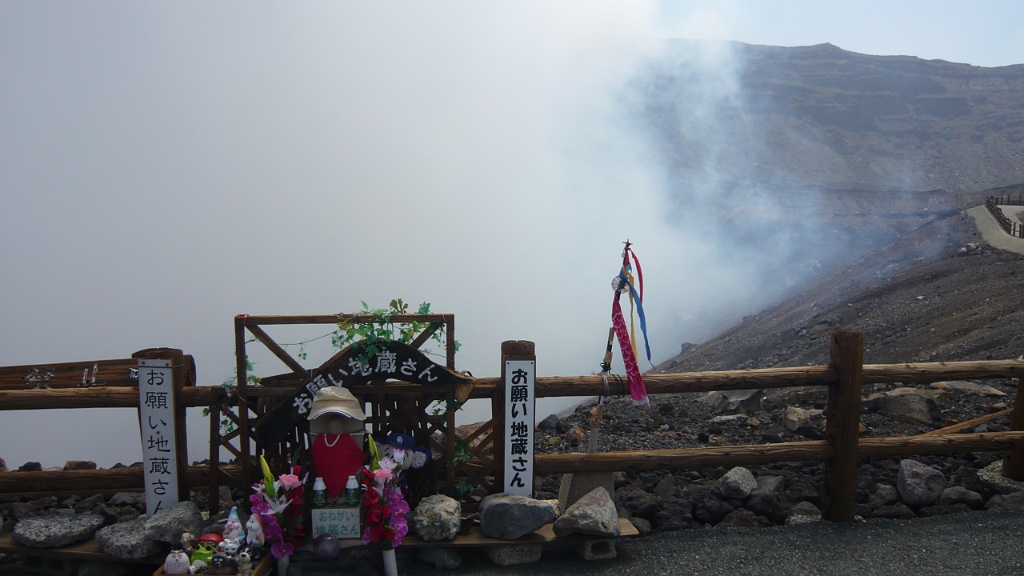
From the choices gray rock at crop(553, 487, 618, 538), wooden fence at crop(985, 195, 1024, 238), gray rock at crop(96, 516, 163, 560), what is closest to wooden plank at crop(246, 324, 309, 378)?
gray rock at crop(96, 516, 163, 560)

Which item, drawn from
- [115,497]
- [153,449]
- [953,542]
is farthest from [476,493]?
[953,542]

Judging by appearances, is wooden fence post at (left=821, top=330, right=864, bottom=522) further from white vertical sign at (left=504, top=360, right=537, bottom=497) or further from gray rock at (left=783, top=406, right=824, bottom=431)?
gray rock at (left=783, top=406, right=824, bottom=431)

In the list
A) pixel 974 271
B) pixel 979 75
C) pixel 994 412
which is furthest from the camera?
pixel 979 75

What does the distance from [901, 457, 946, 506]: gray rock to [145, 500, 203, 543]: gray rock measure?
13.7 ft

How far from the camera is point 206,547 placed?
3512 mm

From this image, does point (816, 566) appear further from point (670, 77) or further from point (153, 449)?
point (670, 77)

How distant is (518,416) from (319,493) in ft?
3.58

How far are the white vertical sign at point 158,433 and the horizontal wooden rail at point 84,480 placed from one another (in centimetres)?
10

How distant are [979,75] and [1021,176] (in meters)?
23.6

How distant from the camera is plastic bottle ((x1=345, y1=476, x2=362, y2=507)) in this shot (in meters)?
3.69

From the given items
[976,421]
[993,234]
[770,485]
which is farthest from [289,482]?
[993,234]

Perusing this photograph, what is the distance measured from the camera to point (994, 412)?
610 cm

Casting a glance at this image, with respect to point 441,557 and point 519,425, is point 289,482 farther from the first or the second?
point 519,425

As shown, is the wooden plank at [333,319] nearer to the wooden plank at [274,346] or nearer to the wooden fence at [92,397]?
the wooden plank at [274,346]
